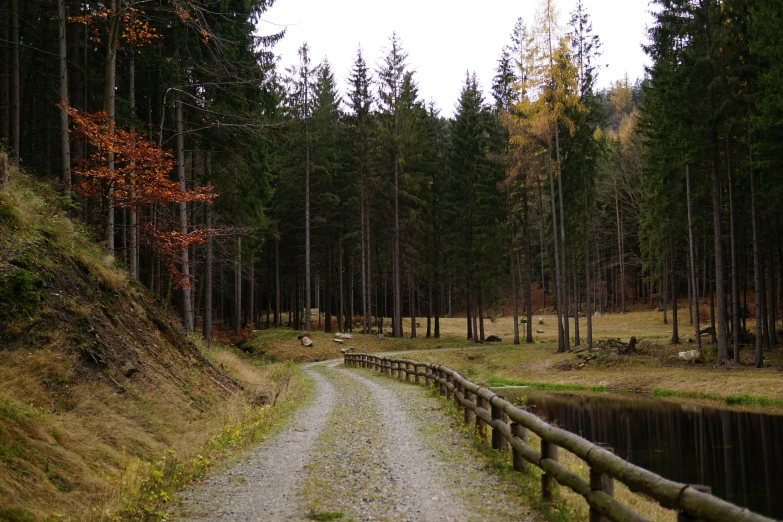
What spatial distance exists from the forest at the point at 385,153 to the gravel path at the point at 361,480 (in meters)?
7.16

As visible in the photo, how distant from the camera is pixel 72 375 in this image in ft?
28.1

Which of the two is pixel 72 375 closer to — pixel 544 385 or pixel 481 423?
pixel 481 423

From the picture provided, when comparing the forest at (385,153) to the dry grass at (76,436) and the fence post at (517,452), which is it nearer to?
the dry grass at (76,436)

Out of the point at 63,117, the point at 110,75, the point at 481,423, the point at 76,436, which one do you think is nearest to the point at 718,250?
the point at 481,423

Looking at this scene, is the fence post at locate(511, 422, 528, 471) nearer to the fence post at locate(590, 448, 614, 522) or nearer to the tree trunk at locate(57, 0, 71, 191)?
the fence post at locate(590, 448, 614, 522)

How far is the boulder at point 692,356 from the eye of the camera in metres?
25.8

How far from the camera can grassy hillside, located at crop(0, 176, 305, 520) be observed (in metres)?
6.09

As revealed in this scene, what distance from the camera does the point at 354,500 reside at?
6387 millimetres

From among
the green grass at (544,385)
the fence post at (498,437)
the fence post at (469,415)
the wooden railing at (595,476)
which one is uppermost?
the wooden railing at (595,476)

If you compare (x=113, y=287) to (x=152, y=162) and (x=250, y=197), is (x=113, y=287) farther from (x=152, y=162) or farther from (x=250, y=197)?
(x=250, y=197)

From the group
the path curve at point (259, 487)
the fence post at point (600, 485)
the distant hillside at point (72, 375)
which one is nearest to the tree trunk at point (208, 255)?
the distant hillside at point (72, 375)

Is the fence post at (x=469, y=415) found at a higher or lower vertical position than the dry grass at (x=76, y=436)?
lower

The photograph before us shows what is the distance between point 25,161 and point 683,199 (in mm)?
31906

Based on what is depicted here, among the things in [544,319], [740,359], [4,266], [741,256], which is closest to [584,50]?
[741,256]
